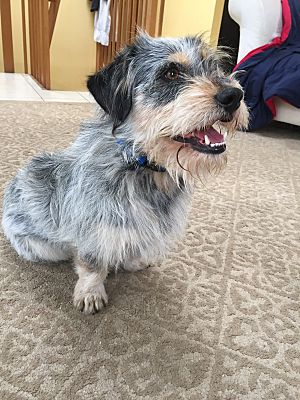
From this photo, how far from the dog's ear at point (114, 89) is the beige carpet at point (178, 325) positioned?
1.70 feet

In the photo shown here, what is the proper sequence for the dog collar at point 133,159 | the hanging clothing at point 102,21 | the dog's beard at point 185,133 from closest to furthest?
the dog's beard at point 185,133 < the dog collar at point 133,159 < the hanging clothing at point 102,21

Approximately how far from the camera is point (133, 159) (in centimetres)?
88

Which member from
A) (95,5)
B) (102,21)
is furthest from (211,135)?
(95,5)

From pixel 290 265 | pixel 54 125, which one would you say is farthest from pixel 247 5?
pixel 290 265

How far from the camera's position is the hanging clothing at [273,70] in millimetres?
2529

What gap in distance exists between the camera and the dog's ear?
33.0 inches

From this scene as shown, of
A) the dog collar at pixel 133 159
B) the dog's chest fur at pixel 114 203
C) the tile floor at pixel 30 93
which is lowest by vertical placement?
the tile floor at pixel 30 93

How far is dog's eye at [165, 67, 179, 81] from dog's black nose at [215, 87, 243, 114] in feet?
0.44

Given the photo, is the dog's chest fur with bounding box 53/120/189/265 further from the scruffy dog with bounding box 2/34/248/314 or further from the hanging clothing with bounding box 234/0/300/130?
the hanging clothing with bounding box 234/0/300/130

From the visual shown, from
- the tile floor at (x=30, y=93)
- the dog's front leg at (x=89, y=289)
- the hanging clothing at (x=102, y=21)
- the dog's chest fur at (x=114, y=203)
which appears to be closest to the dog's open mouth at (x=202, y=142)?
the dog's chest fur at (x=114, y=203)

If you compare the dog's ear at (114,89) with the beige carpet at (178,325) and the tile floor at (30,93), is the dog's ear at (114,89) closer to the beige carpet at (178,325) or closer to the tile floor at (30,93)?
the beige carpet at (178,325)

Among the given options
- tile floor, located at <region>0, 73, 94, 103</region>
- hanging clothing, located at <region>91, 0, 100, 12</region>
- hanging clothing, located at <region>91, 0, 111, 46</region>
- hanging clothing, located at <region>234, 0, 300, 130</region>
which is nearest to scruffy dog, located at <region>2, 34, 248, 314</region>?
hanging clothing, located at <region>234, 0, 300, 130</region>

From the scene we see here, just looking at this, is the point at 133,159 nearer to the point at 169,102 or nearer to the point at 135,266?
the point at 169,102

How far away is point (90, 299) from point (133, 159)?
392 mm
